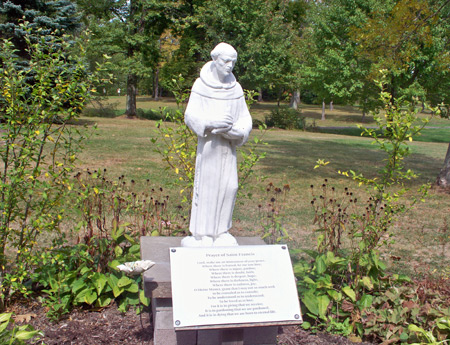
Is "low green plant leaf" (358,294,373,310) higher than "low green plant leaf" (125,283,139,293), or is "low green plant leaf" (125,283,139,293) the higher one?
"low green plant leaf" (358,294,373,310)

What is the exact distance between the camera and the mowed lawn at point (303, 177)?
23.6 ft

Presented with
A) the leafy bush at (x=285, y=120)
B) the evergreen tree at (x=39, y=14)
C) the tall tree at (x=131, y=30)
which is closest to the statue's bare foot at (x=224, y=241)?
the evergreen tree at (x=39, y=14)

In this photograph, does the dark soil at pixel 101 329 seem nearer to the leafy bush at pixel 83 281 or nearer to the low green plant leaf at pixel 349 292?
the leafy bush at pixel 83 281

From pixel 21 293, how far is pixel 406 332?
12.6ft

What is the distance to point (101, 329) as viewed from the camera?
4.50 m

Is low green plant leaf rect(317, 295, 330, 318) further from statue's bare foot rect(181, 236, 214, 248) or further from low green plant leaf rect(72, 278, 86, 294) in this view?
low green plant leaf rect(72, 278, 86, 294)

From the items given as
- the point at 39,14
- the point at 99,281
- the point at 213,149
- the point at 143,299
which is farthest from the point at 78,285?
the point at 39,14

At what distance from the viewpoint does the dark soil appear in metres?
4.34

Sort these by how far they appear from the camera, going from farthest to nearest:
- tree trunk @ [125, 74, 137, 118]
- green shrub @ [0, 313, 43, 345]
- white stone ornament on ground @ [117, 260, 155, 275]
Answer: tree trunk @ [125, 74, 137, 118] < white stone ornament on ground @ [117, 260, 155, 275] < green shrub @ [0, 313, 43, 345]

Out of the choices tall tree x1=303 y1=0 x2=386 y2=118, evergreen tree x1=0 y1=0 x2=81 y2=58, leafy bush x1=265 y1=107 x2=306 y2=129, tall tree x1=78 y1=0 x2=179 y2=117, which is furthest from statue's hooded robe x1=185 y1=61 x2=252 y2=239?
leafy bush x1=265 y1=107 x2=306 y2=129

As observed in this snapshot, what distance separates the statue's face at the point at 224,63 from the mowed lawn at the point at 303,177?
1733 mm

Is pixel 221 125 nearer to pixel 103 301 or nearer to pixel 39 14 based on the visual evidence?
pixel 103 301

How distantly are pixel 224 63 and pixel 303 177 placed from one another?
875 cm

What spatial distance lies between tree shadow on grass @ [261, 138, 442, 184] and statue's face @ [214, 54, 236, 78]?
27.8 feet
